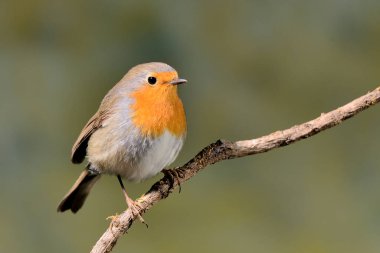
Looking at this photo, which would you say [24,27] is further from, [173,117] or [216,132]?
[173,117]

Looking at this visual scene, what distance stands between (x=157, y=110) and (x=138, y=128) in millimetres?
113

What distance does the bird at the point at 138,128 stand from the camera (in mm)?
2396

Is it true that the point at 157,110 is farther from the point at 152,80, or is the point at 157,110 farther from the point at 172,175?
the point at 172,175

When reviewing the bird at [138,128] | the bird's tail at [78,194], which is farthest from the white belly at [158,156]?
the bird's tail at [78,194]

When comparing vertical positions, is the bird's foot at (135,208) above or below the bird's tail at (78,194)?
below

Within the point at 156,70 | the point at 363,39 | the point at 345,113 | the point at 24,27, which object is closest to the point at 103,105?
the point at 156,70

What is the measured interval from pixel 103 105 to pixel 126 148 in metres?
0.25

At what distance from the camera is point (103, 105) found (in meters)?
2.69

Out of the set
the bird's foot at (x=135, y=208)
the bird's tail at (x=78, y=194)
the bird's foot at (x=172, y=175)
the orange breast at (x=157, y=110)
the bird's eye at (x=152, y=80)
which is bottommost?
the bird's foot at (x=135, y=208)

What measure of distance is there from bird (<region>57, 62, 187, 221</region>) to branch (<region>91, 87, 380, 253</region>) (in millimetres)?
73

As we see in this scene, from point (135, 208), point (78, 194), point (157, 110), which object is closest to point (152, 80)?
point (157, 110)

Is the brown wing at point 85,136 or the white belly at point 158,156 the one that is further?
the brown wing at point 85,136

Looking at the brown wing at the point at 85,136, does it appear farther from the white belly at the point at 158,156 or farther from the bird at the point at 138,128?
the white belly at the point at 158,156

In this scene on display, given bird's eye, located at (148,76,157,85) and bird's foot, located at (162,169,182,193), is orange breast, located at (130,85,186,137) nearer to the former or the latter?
bird's eye, located at (148,76,157,85)
